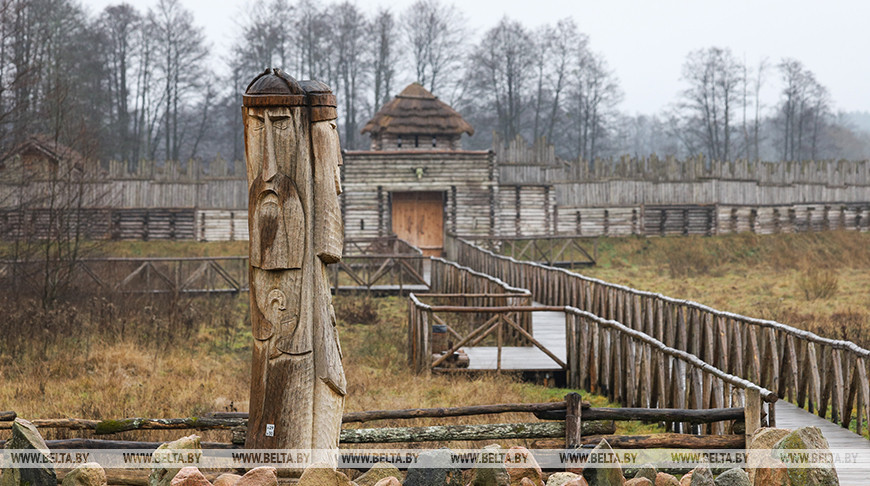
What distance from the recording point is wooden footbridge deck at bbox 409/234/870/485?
8305 mm

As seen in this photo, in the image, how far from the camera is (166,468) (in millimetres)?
5902

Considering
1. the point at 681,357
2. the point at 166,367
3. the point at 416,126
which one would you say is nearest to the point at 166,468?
the point at 681,357

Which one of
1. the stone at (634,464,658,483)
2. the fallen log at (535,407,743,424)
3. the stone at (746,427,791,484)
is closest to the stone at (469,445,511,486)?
the stone at (634,464,658,483)

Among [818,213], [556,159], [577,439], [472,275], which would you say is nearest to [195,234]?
[556,159]

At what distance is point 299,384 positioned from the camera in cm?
556

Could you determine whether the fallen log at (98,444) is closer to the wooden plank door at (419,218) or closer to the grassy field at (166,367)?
the grassy field at (166,367)

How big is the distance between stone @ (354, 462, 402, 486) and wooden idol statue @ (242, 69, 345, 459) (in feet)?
1.48

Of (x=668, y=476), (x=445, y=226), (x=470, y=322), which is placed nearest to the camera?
(x=668, y=476)

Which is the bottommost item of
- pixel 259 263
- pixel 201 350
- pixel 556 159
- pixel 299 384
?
pixel 201 350

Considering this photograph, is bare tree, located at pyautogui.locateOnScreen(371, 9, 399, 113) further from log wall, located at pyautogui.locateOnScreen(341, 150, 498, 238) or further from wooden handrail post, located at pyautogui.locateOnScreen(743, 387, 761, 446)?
wooden handrail post, located at pyautogui.locateOnScreen(743, 387, 761, 446)

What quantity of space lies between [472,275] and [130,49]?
42.0m

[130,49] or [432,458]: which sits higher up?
[130,49]

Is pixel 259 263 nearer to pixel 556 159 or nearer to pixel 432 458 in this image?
pixel 432 458

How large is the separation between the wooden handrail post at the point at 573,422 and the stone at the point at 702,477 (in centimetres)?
164
